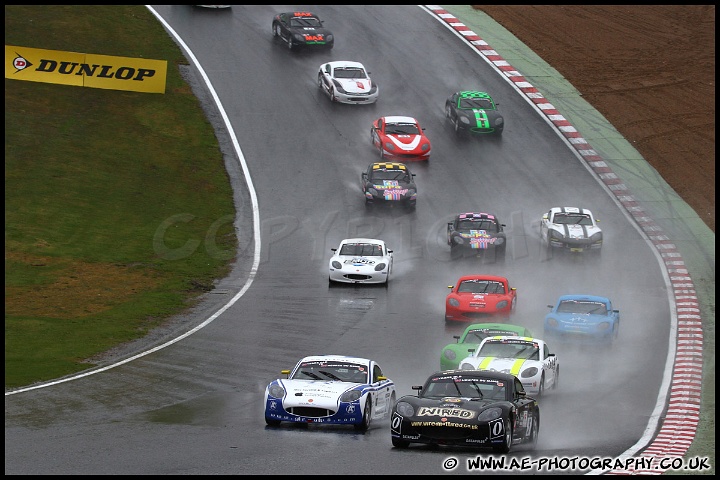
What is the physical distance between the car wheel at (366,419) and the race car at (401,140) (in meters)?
28.2

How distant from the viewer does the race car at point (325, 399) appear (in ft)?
64.4

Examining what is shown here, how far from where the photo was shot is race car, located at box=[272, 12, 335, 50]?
2223 inches

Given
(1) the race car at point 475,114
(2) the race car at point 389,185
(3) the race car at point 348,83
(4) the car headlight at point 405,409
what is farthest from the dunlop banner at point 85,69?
(4) the car headlight at point 405,409

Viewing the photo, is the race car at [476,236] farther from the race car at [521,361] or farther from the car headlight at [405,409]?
the car headlight at [405,409]

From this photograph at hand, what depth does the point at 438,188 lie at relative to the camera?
1807 inches

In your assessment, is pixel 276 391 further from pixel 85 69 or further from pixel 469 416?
pixel 85 69

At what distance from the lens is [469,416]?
58.0ft

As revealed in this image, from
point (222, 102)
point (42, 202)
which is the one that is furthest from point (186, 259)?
point (222, 102)

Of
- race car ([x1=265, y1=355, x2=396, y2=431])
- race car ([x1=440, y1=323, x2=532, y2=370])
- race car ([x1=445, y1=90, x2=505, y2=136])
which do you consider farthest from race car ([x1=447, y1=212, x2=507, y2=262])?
race car ([x1=265, y1=355, x2=396, y2=431])

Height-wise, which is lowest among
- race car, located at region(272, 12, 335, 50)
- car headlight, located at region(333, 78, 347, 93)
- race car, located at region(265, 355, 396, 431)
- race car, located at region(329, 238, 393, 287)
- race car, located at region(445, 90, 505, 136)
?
race car, located at region(265, 355, 396, 431)

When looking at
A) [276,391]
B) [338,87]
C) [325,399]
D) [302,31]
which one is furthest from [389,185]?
[325,399]

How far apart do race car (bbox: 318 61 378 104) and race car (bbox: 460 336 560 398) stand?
28.0 m

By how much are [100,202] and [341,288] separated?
11.5 meters

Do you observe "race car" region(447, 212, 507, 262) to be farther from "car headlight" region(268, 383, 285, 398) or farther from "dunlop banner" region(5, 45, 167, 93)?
"car headlight" region(268, 383, 285, 398)
